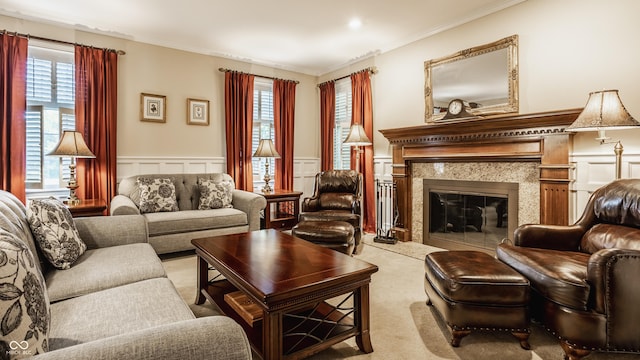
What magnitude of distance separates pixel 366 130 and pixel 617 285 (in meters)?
3.63

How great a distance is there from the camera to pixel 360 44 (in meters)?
4.62

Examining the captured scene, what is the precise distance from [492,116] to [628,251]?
2183 mm

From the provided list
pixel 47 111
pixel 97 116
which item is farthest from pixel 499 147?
pixel 47 111

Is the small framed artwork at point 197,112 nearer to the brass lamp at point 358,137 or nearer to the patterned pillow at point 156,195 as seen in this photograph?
the patterned pillow at point 156,195

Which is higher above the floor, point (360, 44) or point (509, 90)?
point (360, 44)

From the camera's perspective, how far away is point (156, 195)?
3797mm

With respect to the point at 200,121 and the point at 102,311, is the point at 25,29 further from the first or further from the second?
the point at 102,311

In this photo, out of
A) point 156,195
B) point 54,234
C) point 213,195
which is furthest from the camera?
point 213,195

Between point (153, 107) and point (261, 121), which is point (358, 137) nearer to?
point (261, 121)

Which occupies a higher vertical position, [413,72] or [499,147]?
[413,72]

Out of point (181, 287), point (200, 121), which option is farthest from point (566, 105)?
point (200, 121)

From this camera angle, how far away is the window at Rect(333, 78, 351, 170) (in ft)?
17.8

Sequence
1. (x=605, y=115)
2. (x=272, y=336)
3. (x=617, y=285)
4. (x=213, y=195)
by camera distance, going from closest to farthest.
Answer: (x=272, y=336) → (x=617, y=285) → (x=605, y=115) → (x=213, y=195)

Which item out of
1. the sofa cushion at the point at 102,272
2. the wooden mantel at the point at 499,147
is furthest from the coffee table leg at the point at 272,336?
the wooden mantel at the point at 499,147
